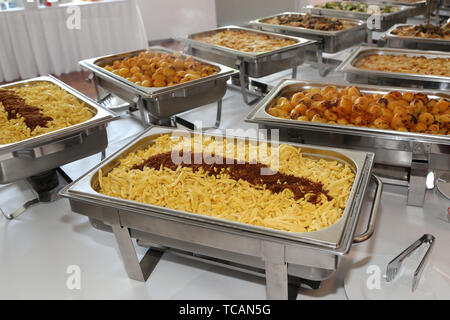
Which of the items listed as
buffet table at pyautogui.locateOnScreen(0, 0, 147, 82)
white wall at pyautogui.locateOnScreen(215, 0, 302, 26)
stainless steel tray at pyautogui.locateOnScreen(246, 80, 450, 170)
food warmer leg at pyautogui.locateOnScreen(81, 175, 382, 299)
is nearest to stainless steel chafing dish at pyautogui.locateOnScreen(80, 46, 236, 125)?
stainless steel tray at pyautogui.locateOnScreen(246, 80, 450, 170)

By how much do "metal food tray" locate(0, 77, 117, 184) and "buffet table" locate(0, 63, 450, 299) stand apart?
0.26 meters

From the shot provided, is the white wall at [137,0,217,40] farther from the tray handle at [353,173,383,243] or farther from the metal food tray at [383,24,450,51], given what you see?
the tray handle at [353,173,383,243]

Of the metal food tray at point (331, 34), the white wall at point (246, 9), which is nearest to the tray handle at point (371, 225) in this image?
the metal food tray at point (331, 34)

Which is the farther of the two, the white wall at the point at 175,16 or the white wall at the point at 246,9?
the white wall at the point at 246,9

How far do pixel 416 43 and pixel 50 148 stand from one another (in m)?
2.54

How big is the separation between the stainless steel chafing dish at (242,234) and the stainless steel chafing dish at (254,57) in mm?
1471

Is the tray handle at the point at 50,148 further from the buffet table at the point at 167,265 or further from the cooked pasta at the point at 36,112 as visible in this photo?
the buffet table at the point at 167,265

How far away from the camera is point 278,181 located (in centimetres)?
127

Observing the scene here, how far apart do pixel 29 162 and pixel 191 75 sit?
105 centimetres

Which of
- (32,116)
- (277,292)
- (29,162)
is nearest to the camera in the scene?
(277,292)

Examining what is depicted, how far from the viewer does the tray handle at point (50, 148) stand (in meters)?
1.69
